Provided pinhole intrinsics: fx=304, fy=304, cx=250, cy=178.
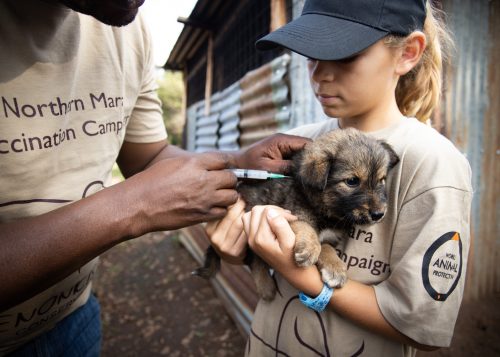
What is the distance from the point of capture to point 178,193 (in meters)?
1.50

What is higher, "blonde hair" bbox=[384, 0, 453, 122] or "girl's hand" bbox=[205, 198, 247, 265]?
"blonde hair" bbox=[384, 0, 453, 122]

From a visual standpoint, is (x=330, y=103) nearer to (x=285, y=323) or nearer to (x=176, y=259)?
(x=285, y=323)

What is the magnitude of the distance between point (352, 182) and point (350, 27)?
884 millimetres

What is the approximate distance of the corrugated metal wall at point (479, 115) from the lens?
4102 millimetres

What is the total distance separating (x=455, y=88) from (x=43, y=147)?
4.76 meters

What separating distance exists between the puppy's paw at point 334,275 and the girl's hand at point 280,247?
1.4 inches

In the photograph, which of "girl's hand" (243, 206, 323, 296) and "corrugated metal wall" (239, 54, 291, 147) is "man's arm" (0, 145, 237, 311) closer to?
"girl's hand" (243, 206, 323, 296)

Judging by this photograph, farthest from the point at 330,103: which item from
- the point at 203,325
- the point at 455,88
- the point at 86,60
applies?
the point at 203,325

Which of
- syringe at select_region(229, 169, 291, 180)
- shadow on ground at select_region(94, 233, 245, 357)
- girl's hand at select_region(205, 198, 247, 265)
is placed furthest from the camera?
shadow on ground at select_region(94, 233, 245, 357)

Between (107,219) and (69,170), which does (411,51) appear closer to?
(107,219)

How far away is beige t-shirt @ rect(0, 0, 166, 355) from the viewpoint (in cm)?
151

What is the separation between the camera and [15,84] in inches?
59.4

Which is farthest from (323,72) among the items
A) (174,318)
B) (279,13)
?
(174,318)

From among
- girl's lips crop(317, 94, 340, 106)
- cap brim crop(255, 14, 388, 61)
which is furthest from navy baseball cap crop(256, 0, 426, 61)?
girl's lips crop(317, 94, 340, 106)
